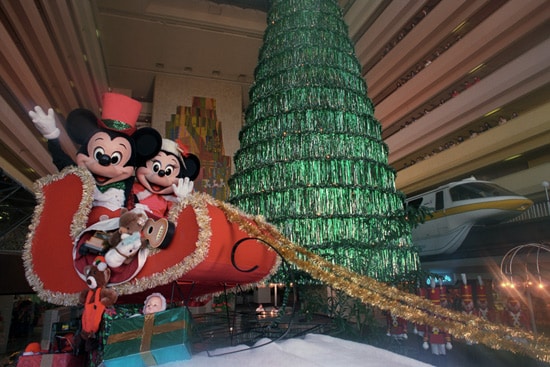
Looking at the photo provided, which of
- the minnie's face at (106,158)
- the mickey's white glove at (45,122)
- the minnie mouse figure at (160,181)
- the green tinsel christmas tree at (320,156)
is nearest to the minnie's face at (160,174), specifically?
the minnie mouse figure at (160,181)

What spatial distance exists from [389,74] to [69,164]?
10385 millimetres

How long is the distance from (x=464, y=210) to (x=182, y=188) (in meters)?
6.90

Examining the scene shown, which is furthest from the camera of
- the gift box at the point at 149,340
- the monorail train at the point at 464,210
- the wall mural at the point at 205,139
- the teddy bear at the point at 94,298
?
the wall mural at the point at 205,139

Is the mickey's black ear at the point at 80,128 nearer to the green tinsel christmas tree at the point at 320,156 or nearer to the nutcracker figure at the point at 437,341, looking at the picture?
the green tinsel christmas tree at the point at 320,156

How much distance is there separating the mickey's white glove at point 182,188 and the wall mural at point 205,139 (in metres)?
10.0

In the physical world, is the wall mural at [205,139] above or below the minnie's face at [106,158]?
above

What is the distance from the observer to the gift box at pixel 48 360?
1478mm

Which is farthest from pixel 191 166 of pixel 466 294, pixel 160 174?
pixel 466 294

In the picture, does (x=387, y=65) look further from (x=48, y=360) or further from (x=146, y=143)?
(x=48, y=360)

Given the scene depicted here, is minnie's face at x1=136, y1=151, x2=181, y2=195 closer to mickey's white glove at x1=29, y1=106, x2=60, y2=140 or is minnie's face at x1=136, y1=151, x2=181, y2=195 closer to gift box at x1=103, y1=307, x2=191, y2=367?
mickey's white glove at x1=29, y1=106, x2=60, y2=140

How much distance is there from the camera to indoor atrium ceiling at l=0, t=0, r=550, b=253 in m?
7.04

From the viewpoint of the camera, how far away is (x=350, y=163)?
2.87m

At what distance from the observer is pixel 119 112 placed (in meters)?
2.00

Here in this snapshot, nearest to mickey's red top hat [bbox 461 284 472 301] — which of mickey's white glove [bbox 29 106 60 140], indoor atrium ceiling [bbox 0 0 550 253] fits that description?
mickey's white glove [bbox 29 106 60 140]
